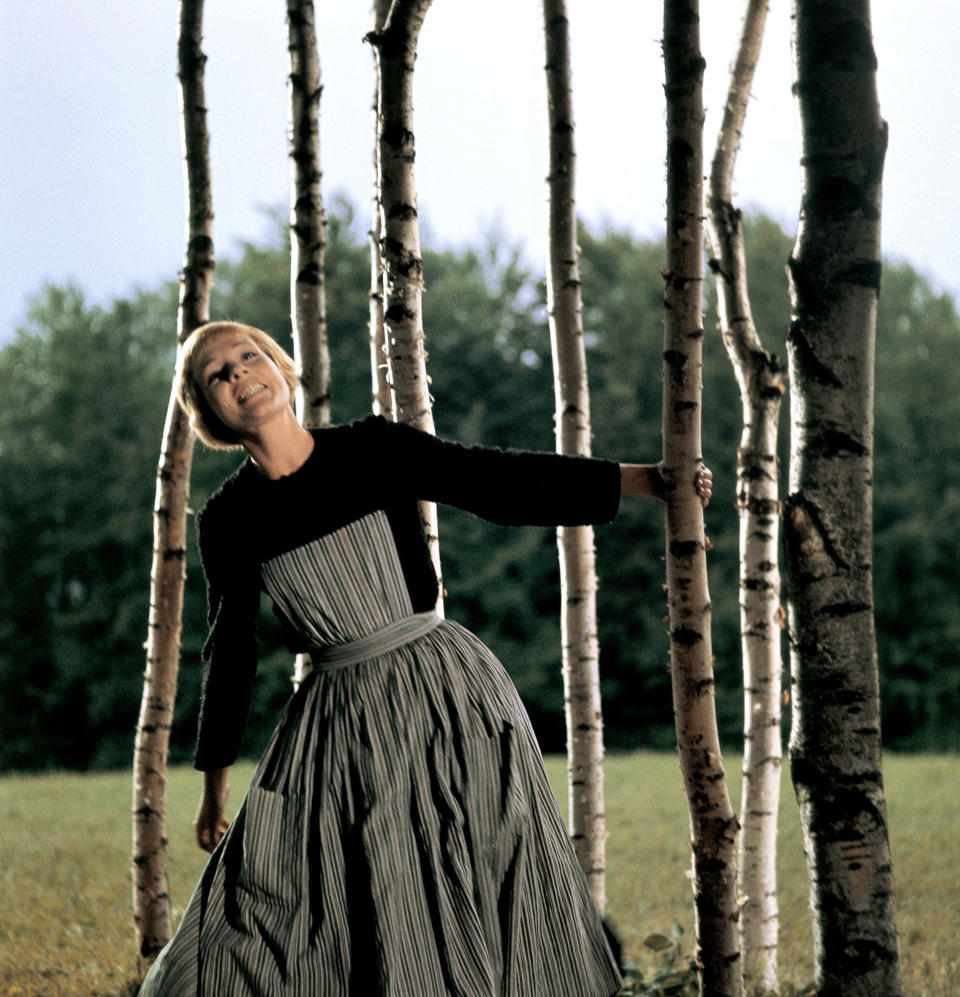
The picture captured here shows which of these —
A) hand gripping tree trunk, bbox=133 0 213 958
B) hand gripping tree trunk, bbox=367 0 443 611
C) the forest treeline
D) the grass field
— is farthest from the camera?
the forest treeline

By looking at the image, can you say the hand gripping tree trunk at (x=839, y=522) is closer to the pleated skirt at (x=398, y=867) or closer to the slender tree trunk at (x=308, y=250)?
the pleated skirt at (x=398, y=867)

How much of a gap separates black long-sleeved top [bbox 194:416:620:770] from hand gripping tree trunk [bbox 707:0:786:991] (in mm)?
1819

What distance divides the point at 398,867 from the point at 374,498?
81cm

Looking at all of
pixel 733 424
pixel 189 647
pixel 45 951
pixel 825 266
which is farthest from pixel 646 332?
pixel 825 266

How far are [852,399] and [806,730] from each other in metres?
0.74

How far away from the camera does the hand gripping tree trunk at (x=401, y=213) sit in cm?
293

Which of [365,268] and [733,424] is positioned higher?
[365,268]

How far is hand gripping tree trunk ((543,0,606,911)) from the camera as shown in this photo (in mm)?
3971

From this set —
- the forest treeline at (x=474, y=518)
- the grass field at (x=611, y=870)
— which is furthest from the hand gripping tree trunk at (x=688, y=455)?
the forest treeline at (x=474, y=518)

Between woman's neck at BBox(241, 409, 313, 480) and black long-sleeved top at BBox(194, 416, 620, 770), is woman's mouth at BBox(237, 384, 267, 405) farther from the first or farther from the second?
black long-sleeved top at BBox(194, 416, 620, 770)

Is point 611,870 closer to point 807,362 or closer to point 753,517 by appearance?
point 753,517

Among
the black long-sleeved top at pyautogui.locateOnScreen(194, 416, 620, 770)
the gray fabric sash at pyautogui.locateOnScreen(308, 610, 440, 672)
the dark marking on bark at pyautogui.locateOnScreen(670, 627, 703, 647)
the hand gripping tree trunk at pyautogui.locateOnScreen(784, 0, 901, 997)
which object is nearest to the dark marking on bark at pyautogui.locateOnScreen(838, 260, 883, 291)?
the hand gripping tree trunk at pyautogui.locateOnScreen(784, 0, 901, 997)

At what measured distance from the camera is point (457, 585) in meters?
13.7

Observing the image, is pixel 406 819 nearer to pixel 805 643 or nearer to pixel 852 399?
pixel 805 643
